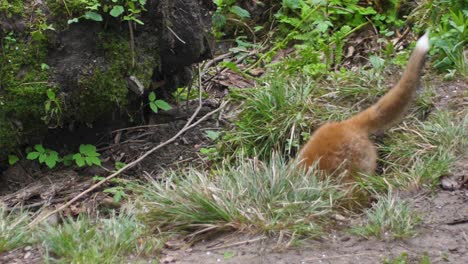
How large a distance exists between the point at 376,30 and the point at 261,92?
6.23 ft

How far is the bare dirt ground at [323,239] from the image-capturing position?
15.3ft

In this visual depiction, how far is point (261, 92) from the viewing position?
7.08 m

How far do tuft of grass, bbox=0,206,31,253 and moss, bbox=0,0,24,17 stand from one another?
180cm

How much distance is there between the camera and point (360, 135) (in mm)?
5918

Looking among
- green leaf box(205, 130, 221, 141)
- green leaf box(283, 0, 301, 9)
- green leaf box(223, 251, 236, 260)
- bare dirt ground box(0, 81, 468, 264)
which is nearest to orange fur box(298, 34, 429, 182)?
bare dirt ground box(0, 81, 468, 264)

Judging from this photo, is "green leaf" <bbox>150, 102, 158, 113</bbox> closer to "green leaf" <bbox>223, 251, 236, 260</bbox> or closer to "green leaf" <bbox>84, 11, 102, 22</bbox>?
"green leaf" <bbox>84, 11, 102, 22</bbox>

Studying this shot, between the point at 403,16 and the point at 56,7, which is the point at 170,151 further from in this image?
the point at 403,16

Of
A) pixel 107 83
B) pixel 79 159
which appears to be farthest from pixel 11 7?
pixel 79 159

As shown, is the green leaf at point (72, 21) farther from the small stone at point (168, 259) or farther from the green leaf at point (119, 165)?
the small stone at point (168, 259)

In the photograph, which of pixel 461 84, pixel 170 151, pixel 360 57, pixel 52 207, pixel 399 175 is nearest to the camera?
pixel 399 175

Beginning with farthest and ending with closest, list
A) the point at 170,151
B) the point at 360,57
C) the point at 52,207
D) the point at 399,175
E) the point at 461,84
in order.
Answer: the point at 360,57 → the point at 170,151 → the point at 461,84 → the point at 52,207 → the point at 399,175

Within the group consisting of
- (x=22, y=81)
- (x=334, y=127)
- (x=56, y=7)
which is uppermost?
(x=56, y=7)

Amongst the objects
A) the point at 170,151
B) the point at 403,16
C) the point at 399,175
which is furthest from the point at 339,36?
the point at 399,175

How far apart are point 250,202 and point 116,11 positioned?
205cm
